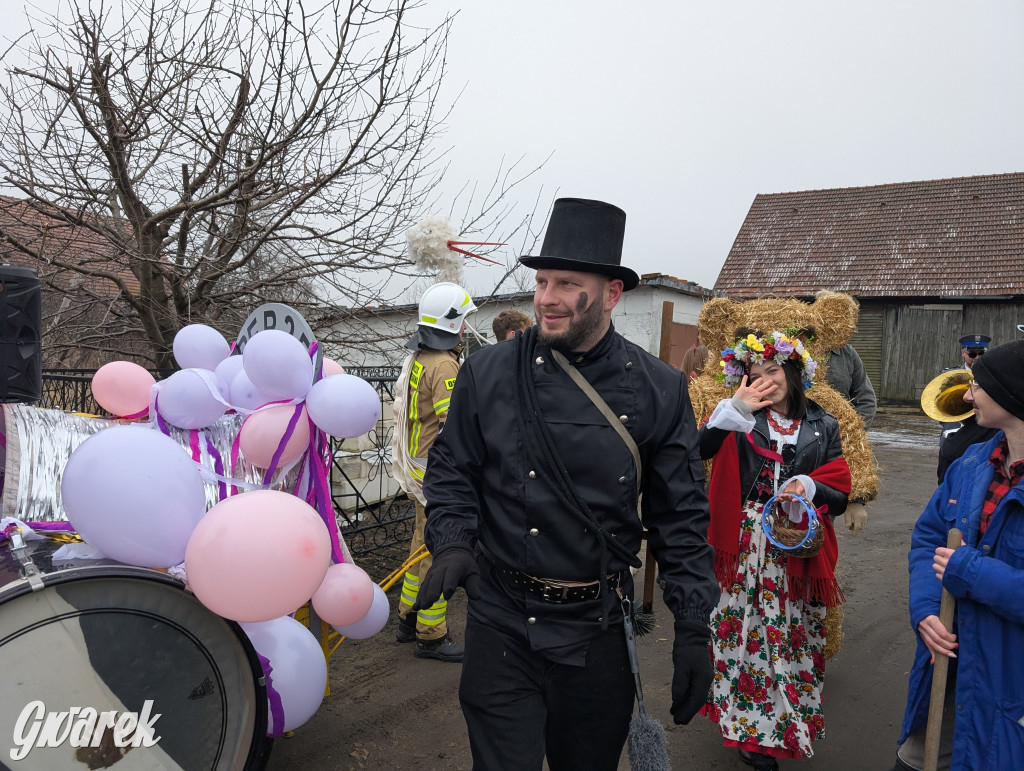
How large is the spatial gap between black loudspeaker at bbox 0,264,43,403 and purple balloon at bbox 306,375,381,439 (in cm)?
102

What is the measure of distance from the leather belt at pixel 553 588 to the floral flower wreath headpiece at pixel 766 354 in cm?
170

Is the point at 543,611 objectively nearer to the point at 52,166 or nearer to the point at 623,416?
the point at 623,416

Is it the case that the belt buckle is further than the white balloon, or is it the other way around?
the white balloon

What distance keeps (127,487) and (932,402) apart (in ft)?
12.4

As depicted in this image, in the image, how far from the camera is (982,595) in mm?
2178

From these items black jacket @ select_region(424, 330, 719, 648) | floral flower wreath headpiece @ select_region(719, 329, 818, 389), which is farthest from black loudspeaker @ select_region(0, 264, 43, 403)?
floral flower wreath headpiece @ select_region(719, 329, 818, 389)

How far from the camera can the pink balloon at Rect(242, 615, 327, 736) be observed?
2.64 metres

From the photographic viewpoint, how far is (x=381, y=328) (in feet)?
26.9

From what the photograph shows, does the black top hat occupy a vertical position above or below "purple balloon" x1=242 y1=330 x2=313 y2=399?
above

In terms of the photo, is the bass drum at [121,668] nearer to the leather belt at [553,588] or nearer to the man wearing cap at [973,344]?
the leather belt at [553,588]

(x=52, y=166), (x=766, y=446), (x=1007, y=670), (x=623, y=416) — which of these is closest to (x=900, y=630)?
(x=766, y=446)

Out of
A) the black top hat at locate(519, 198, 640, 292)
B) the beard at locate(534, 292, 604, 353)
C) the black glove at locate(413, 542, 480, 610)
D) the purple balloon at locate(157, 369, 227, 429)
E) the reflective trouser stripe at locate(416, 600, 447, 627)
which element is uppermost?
the black top hat at locate(519, 198, 640, 292)

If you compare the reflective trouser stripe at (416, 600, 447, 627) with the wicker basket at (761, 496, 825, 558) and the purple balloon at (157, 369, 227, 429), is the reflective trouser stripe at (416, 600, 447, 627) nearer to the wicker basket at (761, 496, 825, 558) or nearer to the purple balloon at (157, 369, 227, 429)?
the purple balloon at (157, 369, 227, 429)

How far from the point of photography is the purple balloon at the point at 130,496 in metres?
2.12
